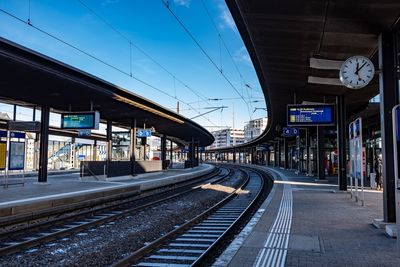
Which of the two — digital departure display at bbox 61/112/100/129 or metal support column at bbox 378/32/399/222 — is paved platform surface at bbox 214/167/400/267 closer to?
metal support column at bbox 378/32/399/222

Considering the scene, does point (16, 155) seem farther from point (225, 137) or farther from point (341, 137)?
point (225, 137)

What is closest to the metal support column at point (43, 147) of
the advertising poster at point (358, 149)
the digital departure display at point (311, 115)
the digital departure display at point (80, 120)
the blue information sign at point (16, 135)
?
the digital departure display at point (80, 120)

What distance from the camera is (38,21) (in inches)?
491

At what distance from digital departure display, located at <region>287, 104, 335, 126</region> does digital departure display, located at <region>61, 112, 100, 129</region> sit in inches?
368

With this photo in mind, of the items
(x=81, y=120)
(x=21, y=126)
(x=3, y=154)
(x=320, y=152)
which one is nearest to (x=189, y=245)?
(x=3, y=154)

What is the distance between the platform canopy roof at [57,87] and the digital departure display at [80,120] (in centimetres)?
65

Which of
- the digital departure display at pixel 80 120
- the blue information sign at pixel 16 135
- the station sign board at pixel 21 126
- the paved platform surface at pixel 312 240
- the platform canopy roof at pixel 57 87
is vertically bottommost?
the paved platform surface at pixel 312 240

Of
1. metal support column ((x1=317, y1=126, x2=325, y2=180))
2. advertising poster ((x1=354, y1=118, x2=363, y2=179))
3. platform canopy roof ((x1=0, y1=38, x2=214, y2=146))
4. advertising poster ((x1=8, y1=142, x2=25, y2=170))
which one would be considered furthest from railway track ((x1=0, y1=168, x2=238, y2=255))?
metal support column ((x1=317, y1=126, x2=325, y2=180))

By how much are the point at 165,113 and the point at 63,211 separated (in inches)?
596

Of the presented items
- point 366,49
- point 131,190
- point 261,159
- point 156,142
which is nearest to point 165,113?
point 131,190

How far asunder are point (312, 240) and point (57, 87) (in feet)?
41.1

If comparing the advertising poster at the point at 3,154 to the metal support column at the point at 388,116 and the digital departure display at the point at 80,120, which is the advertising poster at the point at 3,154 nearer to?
the digital departure display at the point at 80,120

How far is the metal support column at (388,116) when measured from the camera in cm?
909

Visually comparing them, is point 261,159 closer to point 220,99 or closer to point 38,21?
point 220,99
